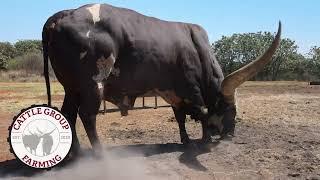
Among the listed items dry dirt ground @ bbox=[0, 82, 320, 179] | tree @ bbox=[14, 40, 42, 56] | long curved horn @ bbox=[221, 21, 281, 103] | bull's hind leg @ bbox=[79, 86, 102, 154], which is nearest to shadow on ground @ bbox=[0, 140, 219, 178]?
dry dirt ground @ bbox=[0, 82, 320, 179]

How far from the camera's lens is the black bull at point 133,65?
8.10m

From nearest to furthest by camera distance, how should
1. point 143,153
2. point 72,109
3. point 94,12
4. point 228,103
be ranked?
point 94,12
point 72,109
point 143,153
point 228,103

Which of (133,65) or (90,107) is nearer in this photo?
(90,107)

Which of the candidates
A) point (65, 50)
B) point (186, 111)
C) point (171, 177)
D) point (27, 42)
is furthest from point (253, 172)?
point (27, 42)

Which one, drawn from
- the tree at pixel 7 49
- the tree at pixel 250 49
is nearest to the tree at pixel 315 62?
the tree at pixel 250 49

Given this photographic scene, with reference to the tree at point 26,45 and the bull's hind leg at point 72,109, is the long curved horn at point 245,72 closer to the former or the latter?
the bull's hind leg at point 72,109

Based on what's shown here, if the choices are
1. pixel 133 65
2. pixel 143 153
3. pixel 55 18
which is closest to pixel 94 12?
pixel 55 18

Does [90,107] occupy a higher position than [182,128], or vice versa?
[90,107]

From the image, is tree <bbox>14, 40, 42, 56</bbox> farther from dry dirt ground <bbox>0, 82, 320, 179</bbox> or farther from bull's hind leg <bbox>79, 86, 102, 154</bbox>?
bull's hind leg <bbox>79, 86, 102, 154</bbox>

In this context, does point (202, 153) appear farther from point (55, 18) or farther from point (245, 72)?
point (55, 18)

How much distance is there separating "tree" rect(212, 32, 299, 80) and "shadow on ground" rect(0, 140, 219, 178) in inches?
2482

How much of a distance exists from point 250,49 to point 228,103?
71.0 m

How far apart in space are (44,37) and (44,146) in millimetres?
1867

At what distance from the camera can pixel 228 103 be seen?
1018 centimetres
